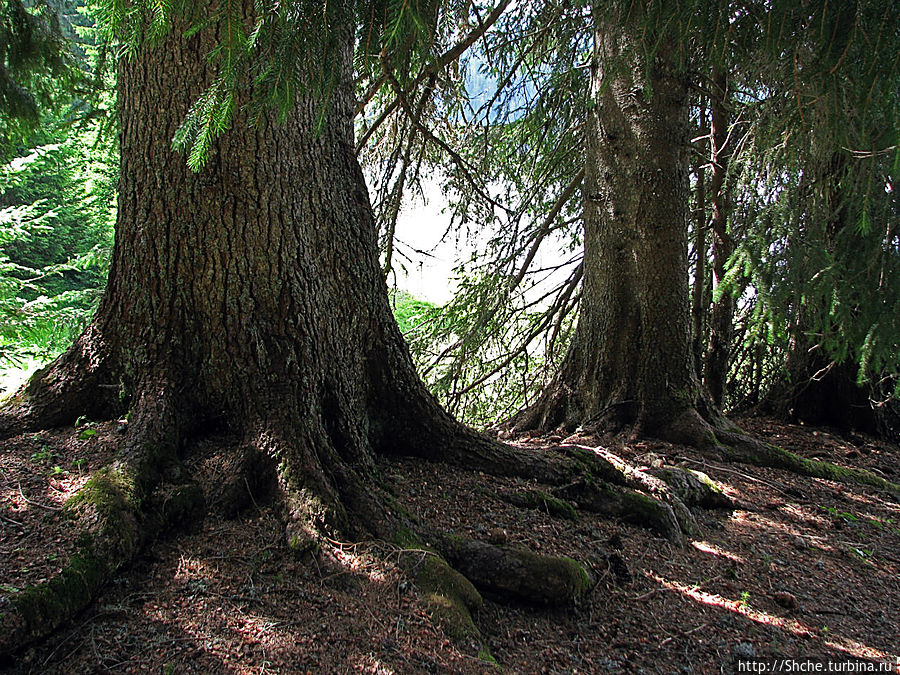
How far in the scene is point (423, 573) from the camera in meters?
2.13

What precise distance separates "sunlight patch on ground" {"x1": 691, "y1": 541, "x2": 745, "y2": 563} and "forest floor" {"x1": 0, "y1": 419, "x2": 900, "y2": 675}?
1 cm

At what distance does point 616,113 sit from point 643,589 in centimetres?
369

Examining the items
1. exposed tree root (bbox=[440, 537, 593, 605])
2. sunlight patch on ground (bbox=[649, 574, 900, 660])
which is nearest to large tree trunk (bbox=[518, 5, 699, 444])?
sunlight patch on ground (bbox=[649, 574, 900, 660])

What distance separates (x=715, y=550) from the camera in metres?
3.05

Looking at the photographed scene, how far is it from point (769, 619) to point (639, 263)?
271 cm

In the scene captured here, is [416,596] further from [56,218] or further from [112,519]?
[56,218]

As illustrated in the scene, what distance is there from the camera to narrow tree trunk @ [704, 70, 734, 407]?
530 centimetres

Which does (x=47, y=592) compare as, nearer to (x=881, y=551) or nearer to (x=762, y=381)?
(x=881, y=551)

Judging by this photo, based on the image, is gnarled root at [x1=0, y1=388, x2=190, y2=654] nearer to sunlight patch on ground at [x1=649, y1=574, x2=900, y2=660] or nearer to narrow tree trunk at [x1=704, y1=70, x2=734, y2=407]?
sunlight patch on ground at [x1=649, y1=574, x2=900, y2=660]

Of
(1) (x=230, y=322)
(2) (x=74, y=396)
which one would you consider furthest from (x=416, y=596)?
(2) (x=74, y=396)

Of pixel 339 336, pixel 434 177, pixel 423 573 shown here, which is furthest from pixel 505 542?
pixel 434 177

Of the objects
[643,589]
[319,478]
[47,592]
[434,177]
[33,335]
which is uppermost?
[434,177]

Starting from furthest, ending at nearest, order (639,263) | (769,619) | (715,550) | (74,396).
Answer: (639,263) → (715,550) → (74,396) → (769,619)

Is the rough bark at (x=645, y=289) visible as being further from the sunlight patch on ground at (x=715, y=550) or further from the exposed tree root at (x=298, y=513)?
the exposed tree root at (x=298, y=513)
